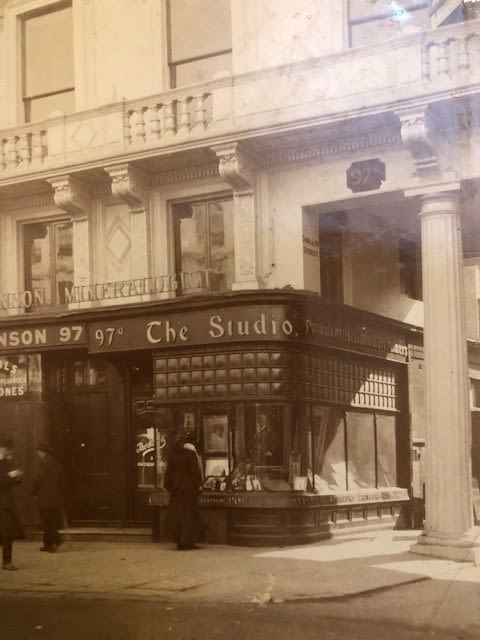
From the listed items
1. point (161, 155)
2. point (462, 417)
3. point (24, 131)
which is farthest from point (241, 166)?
point (462, 417)

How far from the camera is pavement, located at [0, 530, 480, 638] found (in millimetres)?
8195

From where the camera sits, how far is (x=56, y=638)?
23.6ft

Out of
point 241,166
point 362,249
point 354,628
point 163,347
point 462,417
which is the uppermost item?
point 241,166

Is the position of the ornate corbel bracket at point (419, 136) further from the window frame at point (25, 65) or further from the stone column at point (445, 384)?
the window frame at point (25, 65)

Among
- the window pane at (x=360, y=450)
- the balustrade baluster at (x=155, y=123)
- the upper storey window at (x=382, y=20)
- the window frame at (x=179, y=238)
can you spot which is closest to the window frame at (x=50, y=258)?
the window frame at (x=179, y=238)

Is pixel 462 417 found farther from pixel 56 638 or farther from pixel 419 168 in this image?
pixel 56 638

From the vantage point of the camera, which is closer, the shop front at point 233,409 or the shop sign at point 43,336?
the shop front at point 233,409

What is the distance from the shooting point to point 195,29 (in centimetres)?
1360

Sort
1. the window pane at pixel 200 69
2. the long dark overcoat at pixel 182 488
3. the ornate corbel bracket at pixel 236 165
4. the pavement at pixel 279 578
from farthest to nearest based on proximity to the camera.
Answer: the window pane at pixel 200 69 < the ornate corbel bracket at pixel 236 165 < the long dark overcoat at pixel 182 488 < the pavement at pixel 279 578

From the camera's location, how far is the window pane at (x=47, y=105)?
14.2 metres

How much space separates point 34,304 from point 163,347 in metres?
2.42

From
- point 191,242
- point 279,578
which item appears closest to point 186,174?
point 191,242

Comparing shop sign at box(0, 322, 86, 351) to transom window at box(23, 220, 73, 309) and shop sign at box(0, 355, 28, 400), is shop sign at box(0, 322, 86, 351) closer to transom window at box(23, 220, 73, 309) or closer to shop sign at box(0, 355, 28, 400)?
shop sign at box(0, 355, 28, 400)

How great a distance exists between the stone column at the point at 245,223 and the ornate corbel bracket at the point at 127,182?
1388 millimetres
